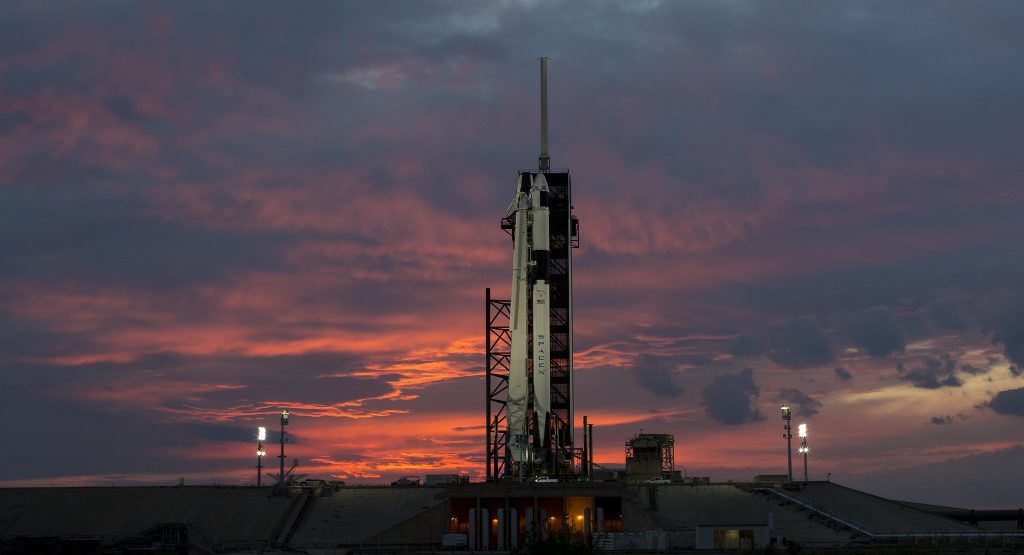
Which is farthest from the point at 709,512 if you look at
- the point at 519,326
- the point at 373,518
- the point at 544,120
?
the point at 544,120

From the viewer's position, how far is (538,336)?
384 ft

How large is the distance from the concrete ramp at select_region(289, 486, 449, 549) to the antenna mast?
115ft

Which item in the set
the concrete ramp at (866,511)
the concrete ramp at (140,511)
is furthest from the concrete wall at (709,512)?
the concrete ramp at (140,511)

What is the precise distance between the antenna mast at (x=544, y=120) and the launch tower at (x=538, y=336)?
0.48 ft

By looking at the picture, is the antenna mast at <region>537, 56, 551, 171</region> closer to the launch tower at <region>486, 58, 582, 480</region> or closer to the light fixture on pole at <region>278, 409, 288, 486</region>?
the launch tower at <region>486, 58, 582, 480</region>

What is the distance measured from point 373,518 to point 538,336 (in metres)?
24.0

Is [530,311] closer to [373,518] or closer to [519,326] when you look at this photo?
[519,326]

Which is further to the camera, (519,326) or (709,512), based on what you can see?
(519,326)

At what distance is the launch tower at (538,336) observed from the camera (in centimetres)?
11594

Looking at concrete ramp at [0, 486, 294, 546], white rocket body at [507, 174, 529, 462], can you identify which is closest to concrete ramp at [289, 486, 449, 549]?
concrete ramp at [0, 486, 294, 546]

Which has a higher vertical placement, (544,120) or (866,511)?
(544,120)

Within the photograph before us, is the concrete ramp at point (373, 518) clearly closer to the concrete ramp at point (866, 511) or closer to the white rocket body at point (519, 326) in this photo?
the white rocket body at point (519, 326)

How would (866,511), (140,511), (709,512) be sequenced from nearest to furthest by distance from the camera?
(866,511)
(709,512)
(140,511)

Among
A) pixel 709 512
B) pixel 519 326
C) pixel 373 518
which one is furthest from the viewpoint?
pixel 519 326
